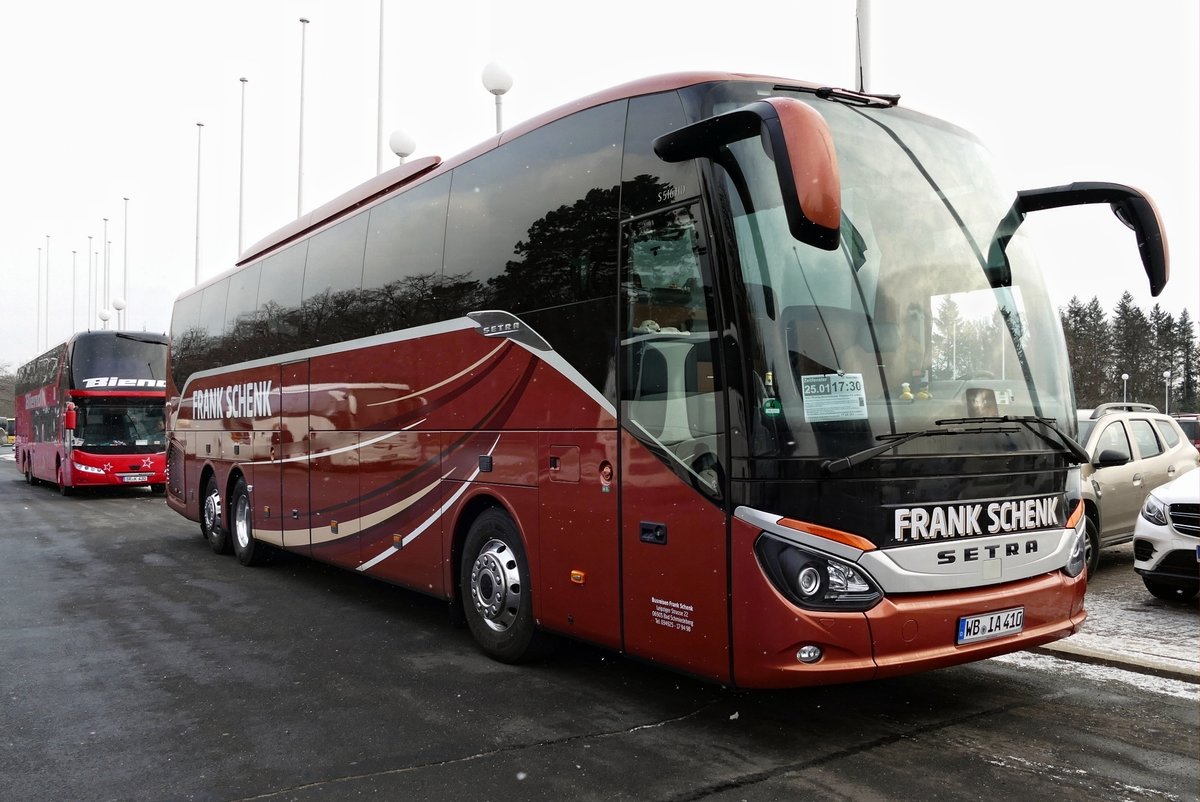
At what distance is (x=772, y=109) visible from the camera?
14.3ft

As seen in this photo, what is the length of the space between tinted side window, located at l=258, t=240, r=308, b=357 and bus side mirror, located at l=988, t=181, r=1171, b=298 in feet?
24.2

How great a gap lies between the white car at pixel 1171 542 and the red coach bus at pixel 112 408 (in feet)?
69.9

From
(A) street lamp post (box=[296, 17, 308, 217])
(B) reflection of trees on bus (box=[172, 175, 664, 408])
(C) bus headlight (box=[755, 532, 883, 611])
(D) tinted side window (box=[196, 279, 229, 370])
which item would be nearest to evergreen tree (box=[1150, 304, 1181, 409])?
(A) street lamp post (box=[296, 17, 308, 217])

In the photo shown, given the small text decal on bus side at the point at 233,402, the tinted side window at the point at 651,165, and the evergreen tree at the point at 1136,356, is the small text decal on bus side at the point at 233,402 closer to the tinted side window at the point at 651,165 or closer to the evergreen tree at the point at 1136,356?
the tinted side window at the point at 651,165

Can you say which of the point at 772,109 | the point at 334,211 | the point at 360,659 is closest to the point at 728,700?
the point at 360,659

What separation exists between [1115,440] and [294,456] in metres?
8.95

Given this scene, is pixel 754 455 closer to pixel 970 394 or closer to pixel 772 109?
pixel 970 394

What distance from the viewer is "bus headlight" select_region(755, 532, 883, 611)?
4.54 m

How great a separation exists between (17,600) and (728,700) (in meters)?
7.43

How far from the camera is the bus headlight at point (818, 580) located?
4.54 m

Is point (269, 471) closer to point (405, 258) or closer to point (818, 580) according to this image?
point (405, 258)

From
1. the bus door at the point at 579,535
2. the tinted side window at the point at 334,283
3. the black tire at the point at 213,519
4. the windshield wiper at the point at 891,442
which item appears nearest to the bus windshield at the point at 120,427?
the black tire at the point at 213,519

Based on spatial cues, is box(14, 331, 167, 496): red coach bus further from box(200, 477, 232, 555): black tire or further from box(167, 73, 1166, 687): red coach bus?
box(167, 73, 1166, 687): red coach bus

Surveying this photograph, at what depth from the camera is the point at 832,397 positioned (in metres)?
4.64
